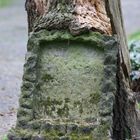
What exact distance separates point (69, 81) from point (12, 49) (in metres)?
9.59

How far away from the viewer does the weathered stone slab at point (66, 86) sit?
17.9ft

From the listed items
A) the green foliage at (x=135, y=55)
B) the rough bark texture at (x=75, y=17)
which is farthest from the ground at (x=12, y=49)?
the rough bark texture at (x=75, y=17)

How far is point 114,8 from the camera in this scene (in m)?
6.46

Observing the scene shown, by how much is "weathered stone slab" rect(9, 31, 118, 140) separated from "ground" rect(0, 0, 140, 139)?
201 cm

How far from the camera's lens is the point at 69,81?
5.71 m

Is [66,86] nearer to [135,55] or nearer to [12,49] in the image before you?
[135,55]

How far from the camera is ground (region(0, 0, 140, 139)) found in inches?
364

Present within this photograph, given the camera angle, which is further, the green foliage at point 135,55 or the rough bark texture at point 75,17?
the green foliage at point 135,55

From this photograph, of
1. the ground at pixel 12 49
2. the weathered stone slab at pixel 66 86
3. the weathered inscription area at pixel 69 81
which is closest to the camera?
the weathered stone slab at pixel 66 86

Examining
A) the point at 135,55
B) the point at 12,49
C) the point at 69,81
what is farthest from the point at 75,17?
the point at 12,49

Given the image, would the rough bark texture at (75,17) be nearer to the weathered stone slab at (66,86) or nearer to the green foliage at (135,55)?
the weathered stone slab at (66,86)

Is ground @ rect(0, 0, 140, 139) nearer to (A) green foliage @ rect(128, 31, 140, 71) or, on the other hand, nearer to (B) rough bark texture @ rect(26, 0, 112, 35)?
(A) green foliage @ rect(128, 31, 140, 71)

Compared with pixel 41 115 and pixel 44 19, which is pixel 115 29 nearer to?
pixel 44 19

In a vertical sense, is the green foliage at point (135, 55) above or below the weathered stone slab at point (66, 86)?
above
